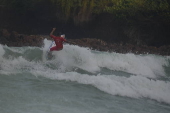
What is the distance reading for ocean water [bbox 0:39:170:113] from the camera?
8.84m

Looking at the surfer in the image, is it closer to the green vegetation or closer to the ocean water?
the ocean water

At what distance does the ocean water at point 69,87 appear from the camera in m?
8.84

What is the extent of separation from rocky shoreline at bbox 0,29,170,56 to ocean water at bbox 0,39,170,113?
9.05m

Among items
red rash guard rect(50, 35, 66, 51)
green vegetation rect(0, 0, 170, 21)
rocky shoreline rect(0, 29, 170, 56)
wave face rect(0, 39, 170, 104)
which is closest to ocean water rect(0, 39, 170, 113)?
wave face rect(0, 39, 170, 104)

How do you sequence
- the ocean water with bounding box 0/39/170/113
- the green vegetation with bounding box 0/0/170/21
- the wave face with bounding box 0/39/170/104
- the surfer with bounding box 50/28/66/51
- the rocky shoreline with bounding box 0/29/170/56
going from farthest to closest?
the green vegetation with bounding box 0/0/170/21 → the rocky shoreline with bounding box 0/29/170/56 → the surfer with bounding box 50/28/66/51 → the wave face with bounding box 0/39/170/104 → the ocean water with bounding box 0/39/170/113

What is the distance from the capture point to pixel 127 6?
31.0 meters

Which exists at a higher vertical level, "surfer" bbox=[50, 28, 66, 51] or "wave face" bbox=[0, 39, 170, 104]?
"surfer" bbox=[50, 28, 66, 51]

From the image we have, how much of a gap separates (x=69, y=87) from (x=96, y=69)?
5253 mm

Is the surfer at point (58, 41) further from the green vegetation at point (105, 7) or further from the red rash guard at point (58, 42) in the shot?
the green vegetation at point (105, 7)

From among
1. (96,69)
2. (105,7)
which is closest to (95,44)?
(105,7)

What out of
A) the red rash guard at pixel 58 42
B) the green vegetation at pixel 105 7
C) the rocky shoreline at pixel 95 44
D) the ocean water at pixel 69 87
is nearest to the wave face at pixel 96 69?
the ocean water at pixel 69 87

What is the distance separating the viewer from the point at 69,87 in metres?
11.0

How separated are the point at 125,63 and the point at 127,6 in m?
13.4

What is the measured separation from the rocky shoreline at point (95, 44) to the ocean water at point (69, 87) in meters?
9.05
